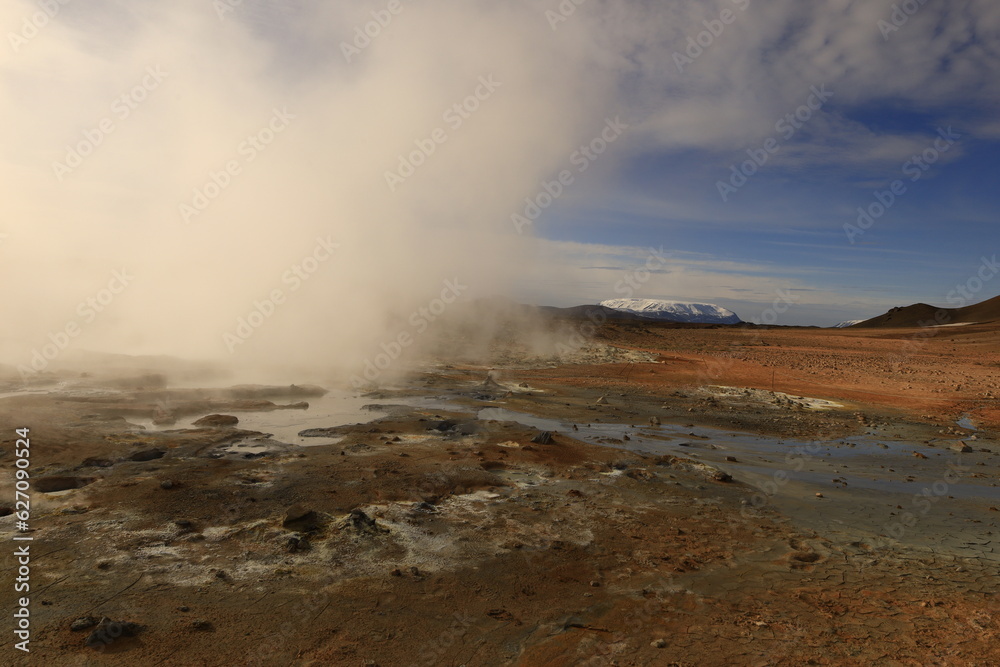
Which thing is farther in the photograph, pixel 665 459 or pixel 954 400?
pixel 954 400

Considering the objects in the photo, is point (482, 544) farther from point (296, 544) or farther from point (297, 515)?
point (297, 515)

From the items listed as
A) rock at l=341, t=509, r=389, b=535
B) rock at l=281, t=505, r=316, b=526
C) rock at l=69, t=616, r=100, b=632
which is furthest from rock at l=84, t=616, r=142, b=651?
rock at l=341, t=509, r=389, b=535

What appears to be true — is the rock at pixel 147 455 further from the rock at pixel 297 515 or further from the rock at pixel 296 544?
the rock at pixel 296 544

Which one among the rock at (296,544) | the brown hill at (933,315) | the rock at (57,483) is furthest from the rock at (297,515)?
the brown hill at (933,315)

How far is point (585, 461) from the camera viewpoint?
33.3ft

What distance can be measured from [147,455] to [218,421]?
2.71m

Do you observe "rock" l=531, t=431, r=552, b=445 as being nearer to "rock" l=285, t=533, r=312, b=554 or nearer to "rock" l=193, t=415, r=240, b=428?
"rock" l=285, t=533, r=312, b=554

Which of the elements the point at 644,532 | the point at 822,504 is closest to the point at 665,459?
the point at 822,504

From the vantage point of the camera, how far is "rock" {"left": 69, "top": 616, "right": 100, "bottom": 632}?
14.3ft

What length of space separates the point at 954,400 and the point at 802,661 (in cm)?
1956

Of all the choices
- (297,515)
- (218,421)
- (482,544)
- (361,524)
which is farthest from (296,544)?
(218,421)

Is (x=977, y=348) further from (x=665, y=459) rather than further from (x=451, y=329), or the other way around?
(x=665, y=459)

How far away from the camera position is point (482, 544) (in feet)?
21.1

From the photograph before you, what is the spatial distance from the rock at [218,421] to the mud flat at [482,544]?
100 mm
